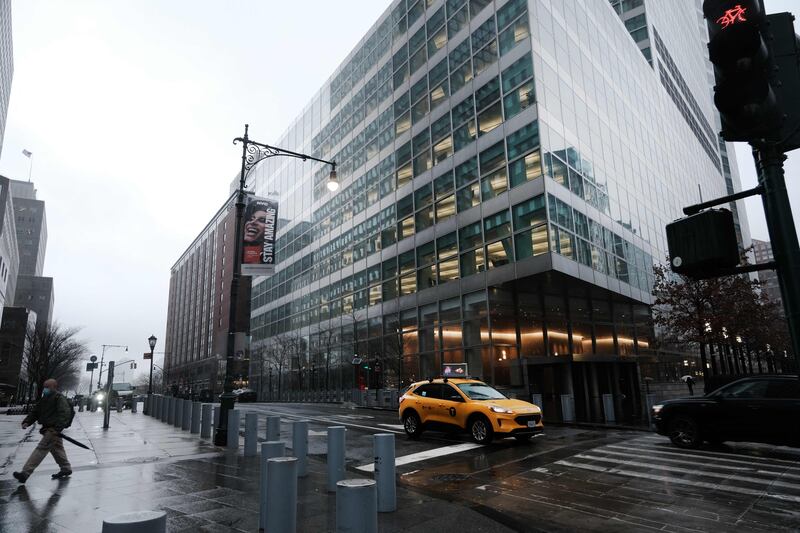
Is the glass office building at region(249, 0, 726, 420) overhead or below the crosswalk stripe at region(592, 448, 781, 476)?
overhead

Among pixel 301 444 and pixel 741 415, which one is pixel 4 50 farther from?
pixel 741 415

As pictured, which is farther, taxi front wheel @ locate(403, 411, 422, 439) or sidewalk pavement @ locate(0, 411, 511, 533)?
taxi front wheel @ locate(403, 411, 422, 439)

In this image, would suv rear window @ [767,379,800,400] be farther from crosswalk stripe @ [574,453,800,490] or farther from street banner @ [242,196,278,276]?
street banner @ [242,196,278,276]

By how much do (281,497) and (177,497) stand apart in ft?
10.9

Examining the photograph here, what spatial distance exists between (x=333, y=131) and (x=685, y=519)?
47636mm

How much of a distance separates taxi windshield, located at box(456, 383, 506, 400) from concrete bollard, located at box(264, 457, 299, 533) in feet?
28.4

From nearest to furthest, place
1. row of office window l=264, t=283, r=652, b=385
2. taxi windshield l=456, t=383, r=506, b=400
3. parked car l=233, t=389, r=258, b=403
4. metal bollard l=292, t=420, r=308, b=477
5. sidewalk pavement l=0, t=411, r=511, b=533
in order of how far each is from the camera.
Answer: sidewalk pavement l=0, t=411, r=511, b=533 < metal bollard l=292, t=420, r=308, b=477 < taxi windshield l=456, t=383, r=506, b=400 < row of office window l=264, t=283, r=652, b=385 < parked car l=233, t=389, r=258, b=403

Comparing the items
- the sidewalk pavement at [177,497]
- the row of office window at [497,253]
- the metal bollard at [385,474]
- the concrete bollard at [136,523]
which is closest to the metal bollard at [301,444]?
the sidewalk pavement at [177,497]

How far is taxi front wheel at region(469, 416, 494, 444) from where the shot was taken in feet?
40.0

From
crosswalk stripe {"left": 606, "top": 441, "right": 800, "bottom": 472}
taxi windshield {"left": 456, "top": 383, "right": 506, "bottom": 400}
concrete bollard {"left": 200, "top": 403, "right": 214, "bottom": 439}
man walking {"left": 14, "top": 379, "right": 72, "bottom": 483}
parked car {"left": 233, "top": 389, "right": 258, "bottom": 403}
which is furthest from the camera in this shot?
parked car {"left": 233, "top": 389, "right": 258, "bottom": 403}

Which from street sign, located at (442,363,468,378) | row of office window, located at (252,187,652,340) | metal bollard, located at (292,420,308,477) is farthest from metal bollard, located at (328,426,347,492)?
row of office window, located at (252,187,652,340)

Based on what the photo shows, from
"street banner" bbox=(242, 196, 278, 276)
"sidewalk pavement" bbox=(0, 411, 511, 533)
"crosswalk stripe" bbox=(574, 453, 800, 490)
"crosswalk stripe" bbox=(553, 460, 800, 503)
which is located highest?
"street banner" bbox=(242, 196, 278, 276)

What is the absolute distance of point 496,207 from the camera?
90.8 feet

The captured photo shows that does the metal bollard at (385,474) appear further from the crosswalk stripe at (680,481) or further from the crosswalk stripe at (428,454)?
the crosswalk stripe at (680,481)
